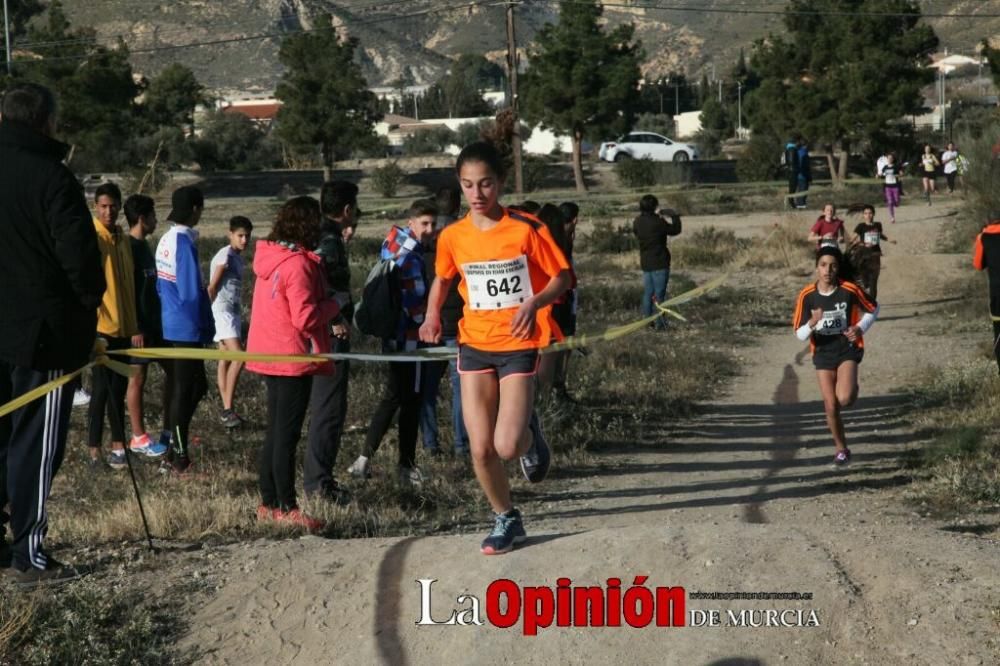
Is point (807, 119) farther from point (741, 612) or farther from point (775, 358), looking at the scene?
point (741, 612)

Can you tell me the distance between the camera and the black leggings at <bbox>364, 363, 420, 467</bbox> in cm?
895

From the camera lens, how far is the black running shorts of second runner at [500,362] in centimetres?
627

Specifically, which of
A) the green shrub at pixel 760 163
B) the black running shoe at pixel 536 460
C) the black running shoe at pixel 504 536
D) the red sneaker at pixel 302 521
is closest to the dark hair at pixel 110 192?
the red sneaker at pixel 302 521

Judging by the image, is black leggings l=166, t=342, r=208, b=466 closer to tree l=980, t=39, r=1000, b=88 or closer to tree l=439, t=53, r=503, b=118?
tree l=980, t=39, r=1000, b=88

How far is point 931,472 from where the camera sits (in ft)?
30.8

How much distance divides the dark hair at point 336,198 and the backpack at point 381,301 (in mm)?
502

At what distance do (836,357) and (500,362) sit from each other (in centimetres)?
434

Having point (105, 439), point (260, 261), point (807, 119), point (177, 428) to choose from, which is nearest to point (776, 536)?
point (260, 261)

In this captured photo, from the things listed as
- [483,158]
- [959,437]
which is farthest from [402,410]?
[959,437]

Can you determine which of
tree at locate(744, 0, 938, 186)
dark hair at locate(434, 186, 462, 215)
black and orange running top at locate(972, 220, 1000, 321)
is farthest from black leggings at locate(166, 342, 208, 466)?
tree at locate(744, 0, 938, 186)

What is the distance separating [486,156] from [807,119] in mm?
46374

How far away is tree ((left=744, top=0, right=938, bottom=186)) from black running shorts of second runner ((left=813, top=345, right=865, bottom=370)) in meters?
40.0

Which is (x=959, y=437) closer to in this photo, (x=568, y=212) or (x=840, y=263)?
(x=840, y=263)

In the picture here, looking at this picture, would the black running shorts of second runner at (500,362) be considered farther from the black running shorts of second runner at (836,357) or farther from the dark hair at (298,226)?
the black running shorts of second runner at (836,357)
